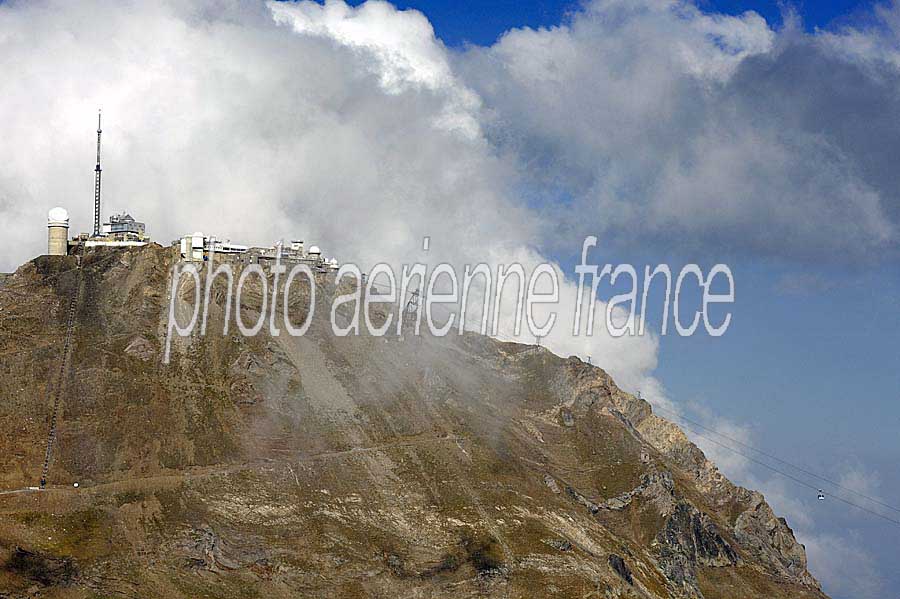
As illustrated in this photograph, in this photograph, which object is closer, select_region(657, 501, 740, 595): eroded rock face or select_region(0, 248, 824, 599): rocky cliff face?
select_region(0, 248, 824, 599): rocky cliff face

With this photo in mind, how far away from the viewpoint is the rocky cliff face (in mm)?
143250

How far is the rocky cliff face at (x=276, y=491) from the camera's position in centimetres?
14325

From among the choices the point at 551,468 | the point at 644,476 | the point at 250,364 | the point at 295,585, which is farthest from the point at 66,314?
the point at 644,476

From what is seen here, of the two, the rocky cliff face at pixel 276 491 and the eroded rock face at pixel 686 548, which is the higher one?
the rocky cliff face at pixel 276 491

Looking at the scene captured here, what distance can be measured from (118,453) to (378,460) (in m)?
43.2

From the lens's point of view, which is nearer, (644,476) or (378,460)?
(378,460)

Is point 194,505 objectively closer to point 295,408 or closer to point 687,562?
point 295,408

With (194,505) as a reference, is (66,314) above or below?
above

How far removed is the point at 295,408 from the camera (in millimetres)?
185500

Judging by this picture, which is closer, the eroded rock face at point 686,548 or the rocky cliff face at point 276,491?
the rocky cliff face at point 276,491

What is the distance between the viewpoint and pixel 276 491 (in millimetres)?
161875

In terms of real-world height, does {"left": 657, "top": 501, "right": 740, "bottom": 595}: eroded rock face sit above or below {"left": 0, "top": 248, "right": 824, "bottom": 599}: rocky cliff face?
below

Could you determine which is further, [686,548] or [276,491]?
[686,548]

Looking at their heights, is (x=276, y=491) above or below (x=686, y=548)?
above
